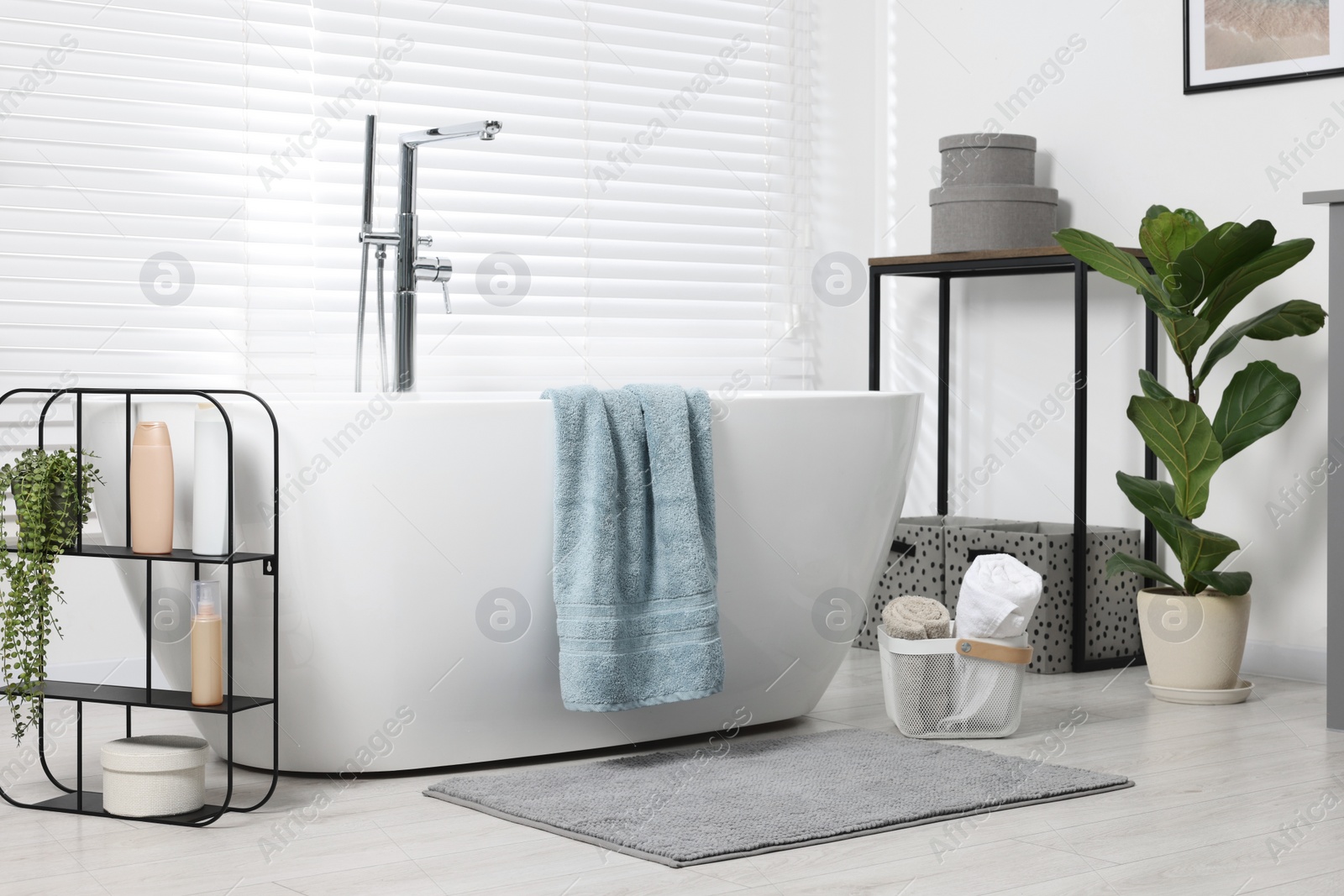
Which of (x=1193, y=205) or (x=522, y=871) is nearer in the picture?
(x=522, y=871)

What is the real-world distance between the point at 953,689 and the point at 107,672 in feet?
5.45

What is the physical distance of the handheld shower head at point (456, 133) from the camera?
2.67 metres

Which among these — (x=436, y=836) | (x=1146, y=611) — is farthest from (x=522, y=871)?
(x=1146, y=611)

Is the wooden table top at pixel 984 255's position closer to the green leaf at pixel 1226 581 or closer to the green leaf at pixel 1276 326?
the green leaf at pixel 1276 326

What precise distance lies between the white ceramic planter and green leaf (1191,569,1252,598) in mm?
40

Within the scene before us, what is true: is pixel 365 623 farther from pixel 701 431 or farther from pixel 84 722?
pixel 84 722

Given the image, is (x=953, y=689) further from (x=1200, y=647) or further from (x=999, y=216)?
(x=999, y=216)

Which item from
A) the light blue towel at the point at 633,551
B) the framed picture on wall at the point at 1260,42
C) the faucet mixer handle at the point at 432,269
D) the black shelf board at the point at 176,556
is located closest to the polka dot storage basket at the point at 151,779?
the black shelf board at the point at 176,556

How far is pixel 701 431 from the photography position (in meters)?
2.34

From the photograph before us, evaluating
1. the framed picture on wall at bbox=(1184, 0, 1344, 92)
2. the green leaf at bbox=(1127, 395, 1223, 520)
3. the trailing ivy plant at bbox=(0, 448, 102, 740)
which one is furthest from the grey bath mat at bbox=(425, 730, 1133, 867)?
the framed picture on wall at bbox=(1184, 0, 1344, 92)

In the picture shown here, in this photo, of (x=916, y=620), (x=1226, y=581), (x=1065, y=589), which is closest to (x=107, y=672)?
(x=916, y=620)

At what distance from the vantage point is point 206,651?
6.63 feet

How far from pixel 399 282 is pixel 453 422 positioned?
2.35 ft

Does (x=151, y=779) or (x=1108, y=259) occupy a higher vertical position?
(x=1108, y=259)
